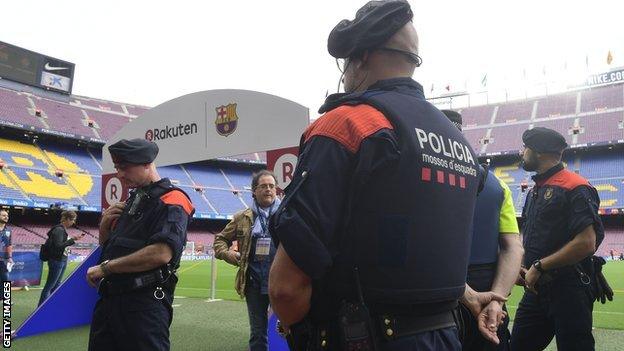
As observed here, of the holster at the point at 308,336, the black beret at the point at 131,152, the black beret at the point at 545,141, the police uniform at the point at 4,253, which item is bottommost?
the police uniform at the point at 4,253

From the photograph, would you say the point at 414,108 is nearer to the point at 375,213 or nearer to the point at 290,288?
the point at 375,213

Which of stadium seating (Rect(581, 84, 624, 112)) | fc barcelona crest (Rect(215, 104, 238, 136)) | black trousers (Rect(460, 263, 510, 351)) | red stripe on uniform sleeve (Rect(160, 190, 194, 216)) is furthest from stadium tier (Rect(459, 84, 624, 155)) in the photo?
red stripe on uniform sleeve (Rect(160, 190, 194, 216))

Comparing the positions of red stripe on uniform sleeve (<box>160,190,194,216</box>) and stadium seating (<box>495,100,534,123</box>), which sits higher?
stadium seating (<box>495,100,534,123</box>)

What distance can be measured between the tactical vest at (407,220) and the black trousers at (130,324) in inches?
72.4

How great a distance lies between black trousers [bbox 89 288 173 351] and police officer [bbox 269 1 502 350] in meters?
1.65

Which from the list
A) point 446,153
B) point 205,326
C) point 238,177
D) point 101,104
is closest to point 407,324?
point 446,153

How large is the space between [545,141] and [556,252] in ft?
2.56

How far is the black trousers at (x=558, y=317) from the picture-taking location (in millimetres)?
3137

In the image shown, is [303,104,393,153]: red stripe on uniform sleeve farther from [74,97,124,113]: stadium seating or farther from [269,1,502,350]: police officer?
[74,97,124,113]: stadium seating

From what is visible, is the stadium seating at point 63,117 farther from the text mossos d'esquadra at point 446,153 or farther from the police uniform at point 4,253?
the text mossos d'esquadra at point 446,153

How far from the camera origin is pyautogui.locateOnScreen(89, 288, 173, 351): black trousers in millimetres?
2820

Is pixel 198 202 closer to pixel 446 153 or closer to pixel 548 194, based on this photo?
pixel 548 194

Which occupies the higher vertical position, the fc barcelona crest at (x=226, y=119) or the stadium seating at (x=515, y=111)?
the stadium seating at (x=515, y=111)

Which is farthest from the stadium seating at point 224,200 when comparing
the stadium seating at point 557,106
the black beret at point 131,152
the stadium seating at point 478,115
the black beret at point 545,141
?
the black beret at point 545,141
